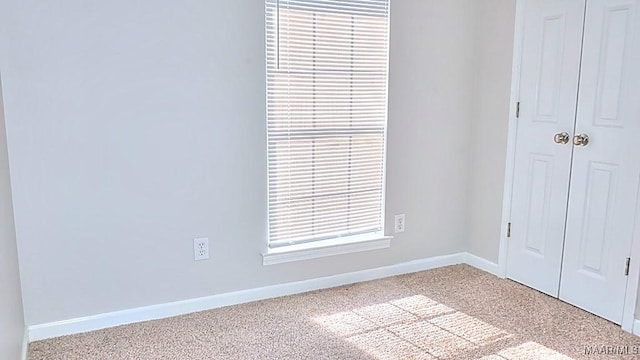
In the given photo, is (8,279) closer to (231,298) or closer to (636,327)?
(231,298)

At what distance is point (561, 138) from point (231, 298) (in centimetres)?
204

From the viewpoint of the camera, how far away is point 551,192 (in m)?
2.88

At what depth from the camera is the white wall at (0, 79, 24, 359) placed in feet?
5.74

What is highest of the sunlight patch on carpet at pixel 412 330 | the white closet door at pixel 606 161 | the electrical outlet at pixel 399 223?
the white closet door at pixel 606 161

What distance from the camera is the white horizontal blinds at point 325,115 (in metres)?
2.73

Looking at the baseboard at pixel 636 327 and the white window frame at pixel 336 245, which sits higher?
the white window frame at pixel 336 245

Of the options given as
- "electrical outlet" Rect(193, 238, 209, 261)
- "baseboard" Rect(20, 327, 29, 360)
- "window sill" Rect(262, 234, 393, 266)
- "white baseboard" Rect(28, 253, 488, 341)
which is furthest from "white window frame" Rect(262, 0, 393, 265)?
"baseboard" Rect(20, 327, 29, 360)

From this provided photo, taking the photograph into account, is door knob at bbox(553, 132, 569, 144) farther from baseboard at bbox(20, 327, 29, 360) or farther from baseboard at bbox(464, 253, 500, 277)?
baseboard at bbox(20, 327, 29, 360)

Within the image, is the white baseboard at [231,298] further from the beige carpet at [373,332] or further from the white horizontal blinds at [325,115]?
the white horizontal blinds at [325,115]

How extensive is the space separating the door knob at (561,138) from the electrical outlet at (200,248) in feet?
6.60

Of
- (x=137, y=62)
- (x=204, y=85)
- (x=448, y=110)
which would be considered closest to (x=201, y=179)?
(x=204, y=85)

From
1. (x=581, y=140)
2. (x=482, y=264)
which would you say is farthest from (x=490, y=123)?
(x=482, y=264)

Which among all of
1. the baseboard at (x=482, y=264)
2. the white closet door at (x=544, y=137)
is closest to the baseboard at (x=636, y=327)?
the white closet door at (x=544, y=137)

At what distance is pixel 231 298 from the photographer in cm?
278
